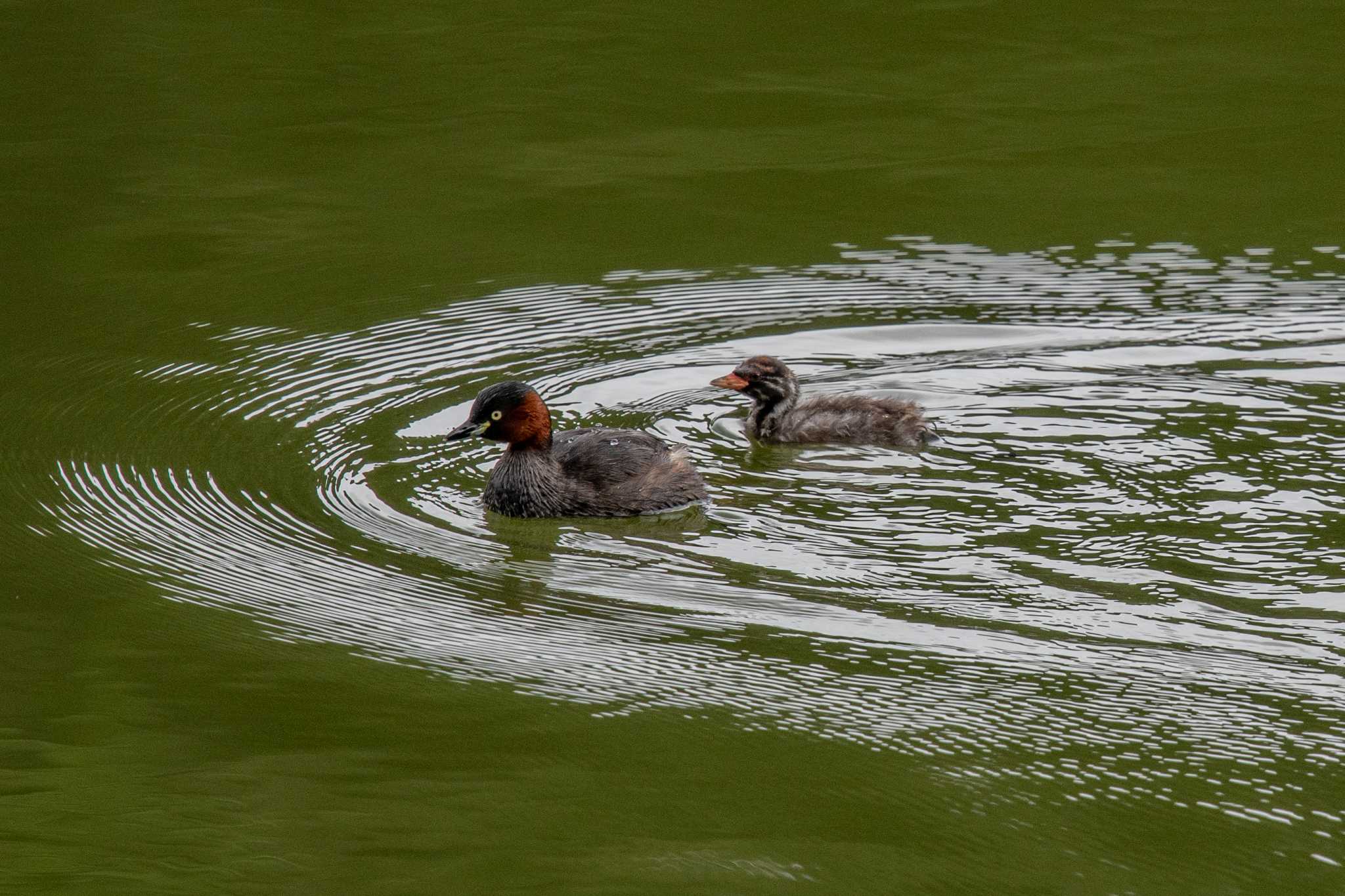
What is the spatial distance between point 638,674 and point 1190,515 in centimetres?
221

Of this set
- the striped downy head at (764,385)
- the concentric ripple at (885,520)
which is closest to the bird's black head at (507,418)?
the concentric ripple at (885,520)

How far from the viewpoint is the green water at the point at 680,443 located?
454 cm

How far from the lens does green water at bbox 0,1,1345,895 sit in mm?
4535

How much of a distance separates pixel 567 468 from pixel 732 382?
121cm

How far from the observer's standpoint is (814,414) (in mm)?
7855

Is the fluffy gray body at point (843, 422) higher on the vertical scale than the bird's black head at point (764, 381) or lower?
lower

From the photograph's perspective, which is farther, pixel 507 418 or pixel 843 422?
pixel 843 422

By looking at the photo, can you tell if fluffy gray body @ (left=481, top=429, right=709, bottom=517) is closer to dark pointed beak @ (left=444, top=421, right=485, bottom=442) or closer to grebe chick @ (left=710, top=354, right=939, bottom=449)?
dark pointed beak @ (left=444, top=421, right=485, bottom=442)

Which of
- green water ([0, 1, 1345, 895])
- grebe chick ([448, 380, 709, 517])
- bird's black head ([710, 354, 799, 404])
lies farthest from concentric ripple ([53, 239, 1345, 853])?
bird's black head ([710, 354, 799, 404])

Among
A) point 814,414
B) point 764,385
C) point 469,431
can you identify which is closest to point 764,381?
point 764,385

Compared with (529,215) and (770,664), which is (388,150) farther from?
(770,664)

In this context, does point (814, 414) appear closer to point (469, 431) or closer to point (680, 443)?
point (680, 443)

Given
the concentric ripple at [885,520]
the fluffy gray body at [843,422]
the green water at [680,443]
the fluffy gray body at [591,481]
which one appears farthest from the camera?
the fluffy gray body at [843,422]

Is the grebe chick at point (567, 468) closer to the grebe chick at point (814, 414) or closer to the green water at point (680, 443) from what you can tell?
the green water at point (680, 443)
